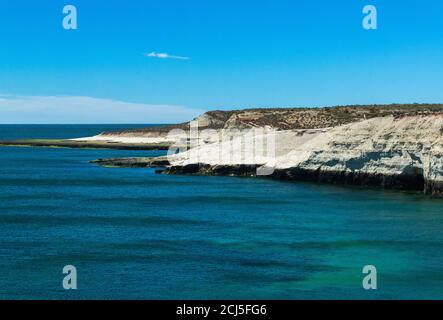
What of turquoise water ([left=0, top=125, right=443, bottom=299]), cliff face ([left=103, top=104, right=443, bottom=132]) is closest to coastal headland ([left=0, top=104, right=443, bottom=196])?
turquoise water ([left=0, top=125, right=443, bottom=299])

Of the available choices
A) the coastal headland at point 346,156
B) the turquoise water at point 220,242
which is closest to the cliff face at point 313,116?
the coastal headland at point 346,156

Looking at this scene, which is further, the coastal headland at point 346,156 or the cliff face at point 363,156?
the coastal headland at point 346,156

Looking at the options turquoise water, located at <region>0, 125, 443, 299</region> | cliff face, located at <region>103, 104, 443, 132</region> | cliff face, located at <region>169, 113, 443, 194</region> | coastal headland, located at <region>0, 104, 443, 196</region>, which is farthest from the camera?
cliff face, located at <region>103, 104, 443, 132</region>

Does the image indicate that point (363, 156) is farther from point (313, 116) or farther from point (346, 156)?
point (313, 116)

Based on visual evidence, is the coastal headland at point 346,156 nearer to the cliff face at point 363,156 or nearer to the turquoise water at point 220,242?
the cliff face at point 363,156

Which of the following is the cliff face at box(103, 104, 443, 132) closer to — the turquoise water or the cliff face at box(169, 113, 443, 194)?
the cliff face at box(169, 113, 443, 194)

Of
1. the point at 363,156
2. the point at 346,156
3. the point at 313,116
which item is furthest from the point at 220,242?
the point at 313,116
